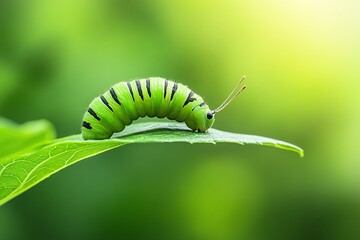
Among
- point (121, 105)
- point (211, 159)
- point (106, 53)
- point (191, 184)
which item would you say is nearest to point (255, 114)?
point (211, 159)

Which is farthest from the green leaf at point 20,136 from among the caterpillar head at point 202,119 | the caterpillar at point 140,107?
the caterpillar head at point 202,119

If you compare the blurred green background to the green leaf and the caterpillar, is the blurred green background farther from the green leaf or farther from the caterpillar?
the green leaf

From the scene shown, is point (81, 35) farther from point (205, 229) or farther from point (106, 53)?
point (205, 229)

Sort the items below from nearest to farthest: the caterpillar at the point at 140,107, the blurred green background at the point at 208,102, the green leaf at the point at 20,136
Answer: the green leaf at the point at 20,136 → the caterpillar at the point at 140,107 → the blurred green background at the point at 208,102

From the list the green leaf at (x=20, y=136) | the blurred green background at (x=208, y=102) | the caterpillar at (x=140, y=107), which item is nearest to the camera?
the green leaf at (x=20, y=136)

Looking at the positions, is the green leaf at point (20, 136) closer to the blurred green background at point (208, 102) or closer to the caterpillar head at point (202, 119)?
the caterpillar head at point (202, 119)
